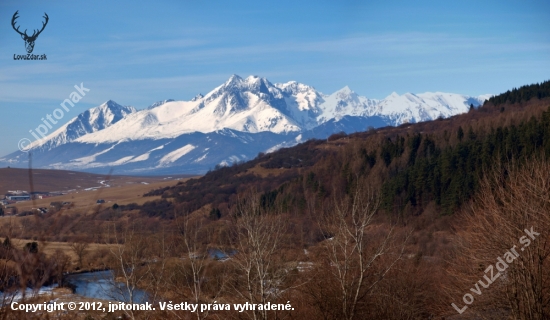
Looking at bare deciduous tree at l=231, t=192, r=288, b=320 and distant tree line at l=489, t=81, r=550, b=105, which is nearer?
bare deciduous tree at l=231, t=192, r=288, b=320

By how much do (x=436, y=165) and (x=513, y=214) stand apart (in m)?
67.9

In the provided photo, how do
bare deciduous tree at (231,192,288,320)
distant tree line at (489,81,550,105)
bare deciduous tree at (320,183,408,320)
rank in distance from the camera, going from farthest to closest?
1. distant tree line at (489,81,550,105)
2. bare deciduous tree at (320,183,408,320)
3. bare deciduous tree at (231,192,288,320)

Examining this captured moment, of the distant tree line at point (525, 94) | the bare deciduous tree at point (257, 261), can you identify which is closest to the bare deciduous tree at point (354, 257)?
the bare deciduous tree at point (257, 261)

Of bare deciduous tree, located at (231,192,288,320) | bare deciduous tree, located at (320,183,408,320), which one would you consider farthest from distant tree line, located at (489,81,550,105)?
bare deciduous tree, located at (231,192,288,320)

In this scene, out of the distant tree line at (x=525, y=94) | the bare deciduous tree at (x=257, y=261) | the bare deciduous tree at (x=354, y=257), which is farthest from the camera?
the distant tree line at (x=525, y=94)

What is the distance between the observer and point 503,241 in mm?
17609

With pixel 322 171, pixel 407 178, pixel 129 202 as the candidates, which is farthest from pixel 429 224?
pixel 129 202

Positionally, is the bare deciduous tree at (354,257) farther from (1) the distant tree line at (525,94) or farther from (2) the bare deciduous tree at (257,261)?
(1) the distant tree line at (525,94)

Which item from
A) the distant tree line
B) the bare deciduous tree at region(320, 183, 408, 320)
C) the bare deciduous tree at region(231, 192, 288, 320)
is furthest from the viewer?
the distant tree line

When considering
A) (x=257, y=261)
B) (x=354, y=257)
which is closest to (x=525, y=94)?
(x=354, y=257)

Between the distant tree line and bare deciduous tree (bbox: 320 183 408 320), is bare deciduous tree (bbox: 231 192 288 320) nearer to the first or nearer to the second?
bare deciduous tree (bbox: 320 183 408 320)

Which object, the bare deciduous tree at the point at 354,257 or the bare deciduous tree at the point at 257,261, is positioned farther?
the bare deciduous tree at the point at 354,257

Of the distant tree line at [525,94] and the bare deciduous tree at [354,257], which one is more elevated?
the distant tree line at [525,94]

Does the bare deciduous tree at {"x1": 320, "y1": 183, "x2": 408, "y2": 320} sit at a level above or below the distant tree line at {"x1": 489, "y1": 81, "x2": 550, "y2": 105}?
below
